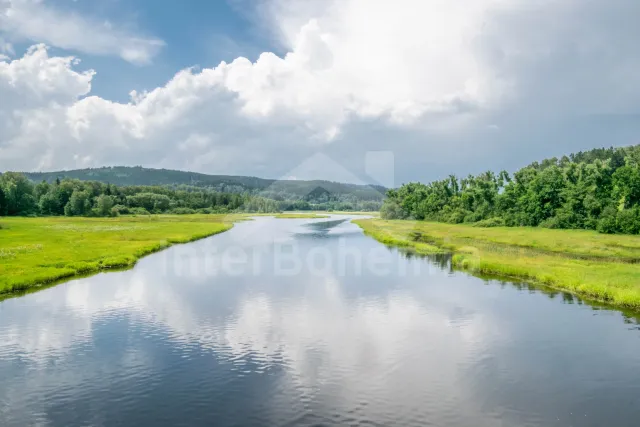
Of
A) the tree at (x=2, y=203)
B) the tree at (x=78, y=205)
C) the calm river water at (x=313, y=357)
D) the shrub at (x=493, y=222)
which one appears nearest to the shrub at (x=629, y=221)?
the shrub at (x=493, y=222)

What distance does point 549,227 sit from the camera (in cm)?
9812

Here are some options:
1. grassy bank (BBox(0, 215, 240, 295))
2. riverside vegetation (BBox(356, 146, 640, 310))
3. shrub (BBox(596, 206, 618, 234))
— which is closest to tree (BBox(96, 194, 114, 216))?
grassy bank (BBox(0, 215, 240, 295))

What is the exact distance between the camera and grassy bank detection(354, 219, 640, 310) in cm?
3609

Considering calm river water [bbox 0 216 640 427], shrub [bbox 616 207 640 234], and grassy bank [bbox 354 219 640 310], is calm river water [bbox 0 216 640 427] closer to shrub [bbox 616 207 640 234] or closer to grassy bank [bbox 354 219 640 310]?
grassy bank [bbox 354 219 640 310]

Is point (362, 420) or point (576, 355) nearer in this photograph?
point (362, 420)

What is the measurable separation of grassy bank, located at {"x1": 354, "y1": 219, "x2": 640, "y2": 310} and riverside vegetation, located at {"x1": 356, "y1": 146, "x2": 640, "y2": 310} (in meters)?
0.08

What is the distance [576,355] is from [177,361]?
1854cm

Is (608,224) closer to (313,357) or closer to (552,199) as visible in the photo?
(552,199)

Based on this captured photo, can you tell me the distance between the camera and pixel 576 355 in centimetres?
2283

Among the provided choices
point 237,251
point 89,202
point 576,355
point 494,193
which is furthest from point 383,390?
point 89,202

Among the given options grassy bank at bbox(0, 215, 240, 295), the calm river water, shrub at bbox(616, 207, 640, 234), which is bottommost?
the calm river water

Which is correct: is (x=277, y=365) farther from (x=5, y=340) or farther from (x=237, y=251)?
(x=237, y=251)

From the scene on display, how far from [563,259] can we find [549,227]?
4998 cm

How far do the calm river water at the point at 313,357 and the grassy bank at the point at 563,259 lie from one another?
11.1 feet
